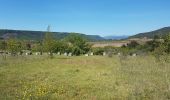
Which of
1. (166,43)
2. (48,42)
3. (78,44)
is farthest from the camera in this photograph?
(78,44)

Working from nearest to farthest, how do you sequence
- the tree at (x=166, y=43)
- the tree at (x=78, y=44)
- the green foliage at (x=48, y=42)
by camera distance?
the tree at (x=166, y=43)
the green foliage at (x=48, y=42)
the tree at (x=78, y=44)

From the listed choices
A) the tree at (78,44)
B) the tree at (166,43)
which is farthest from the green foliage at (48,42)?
the tree at (166,43)

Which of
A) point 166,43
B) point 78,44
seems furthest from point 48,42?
point 166,43

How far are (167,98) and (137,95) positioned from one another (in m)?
1.47

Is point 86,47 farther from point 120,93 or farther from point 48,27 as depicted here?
point 120,93

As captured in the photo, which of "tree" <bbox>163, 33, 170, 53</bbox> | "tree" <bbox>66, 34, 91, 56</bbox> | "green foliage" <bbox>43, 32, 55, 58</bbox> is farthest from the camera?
"tree" <bbox>66, 34, 91, 56</bbox>

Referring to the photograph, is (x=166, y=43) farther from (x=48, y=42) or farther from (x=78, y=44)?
(x=78, y=44)

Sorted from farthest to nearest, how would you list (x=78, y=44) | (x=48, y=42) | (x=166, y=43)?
(x=78, y=44), (x=48, y=42), (x=166, y=43)

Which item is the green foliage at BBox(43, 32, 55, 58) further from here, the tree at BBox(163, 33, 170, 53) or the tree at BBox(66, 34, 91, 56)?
the tree at BBox(163, 33, 170, 53)

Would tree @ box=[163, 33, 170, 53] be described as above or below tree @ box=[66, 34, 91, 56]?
above

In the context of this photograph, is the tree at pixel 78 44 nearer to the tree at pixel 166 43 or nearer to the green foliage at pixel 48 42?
the green foliage at pixel 48 42

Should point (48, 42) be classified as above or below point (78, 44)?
above

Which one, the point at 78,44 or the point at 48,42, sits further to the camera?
the point at 78,44

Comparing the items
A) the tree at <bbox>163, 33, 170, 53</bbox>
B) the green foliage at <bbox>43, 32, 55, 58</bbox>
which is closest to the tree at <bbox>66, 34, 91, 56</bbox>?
the green foliage at <bbox>43, 32, 55, 58</bbox>
